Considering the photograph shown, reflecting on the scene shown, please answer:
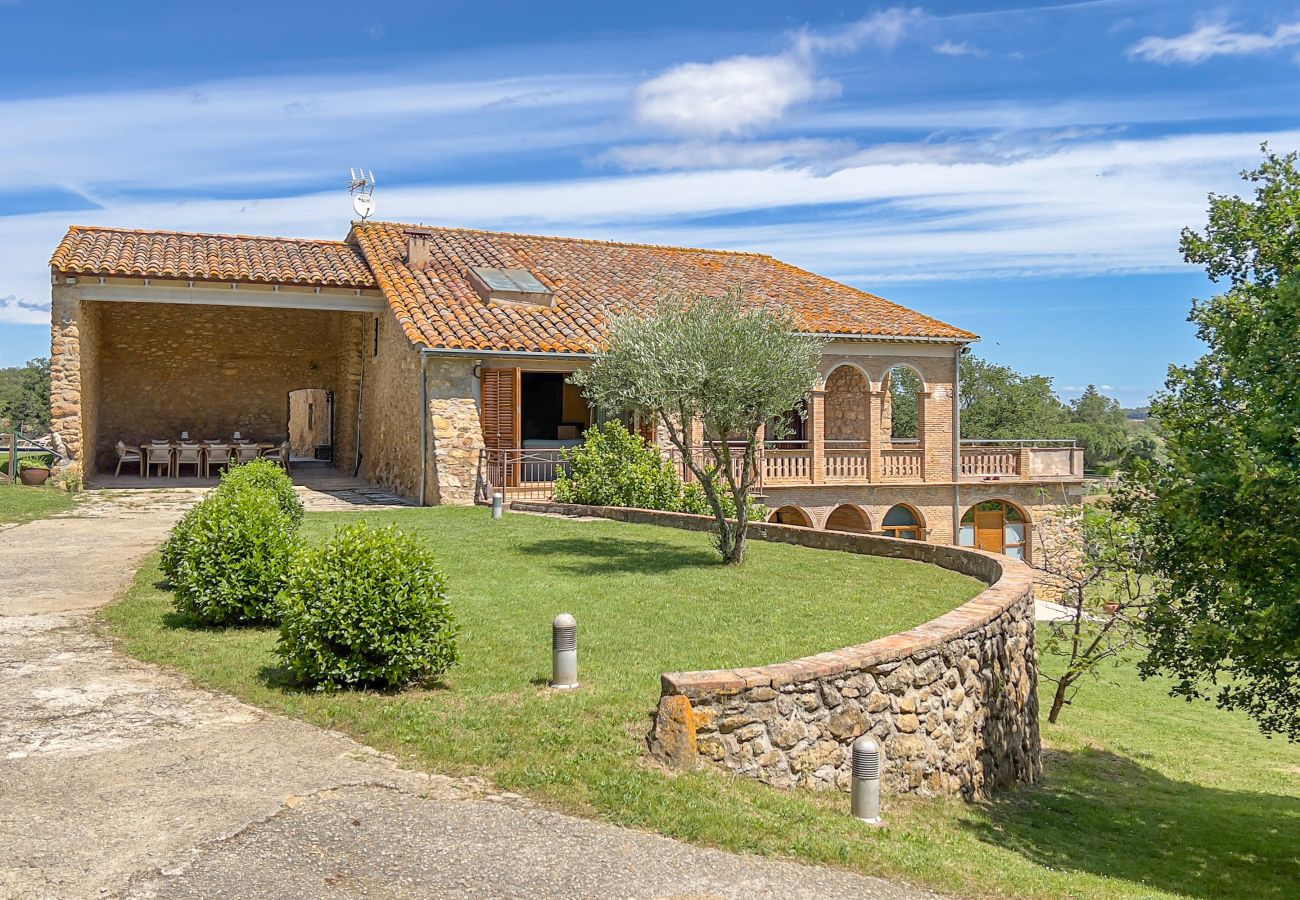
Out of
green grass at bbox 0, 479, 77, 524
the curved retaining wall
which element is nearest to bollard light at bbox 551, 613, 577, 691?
the curved retaining wall

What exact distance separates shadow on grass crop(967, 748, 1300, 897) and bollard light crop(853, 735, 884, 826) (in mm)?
1036

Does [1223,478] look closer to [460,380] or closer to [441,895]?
[441,895]

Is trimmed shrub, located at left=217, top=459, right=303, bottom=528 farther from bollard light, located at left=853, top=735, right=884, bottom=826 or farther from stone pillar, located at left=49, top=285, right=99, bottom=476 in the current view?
bollard light, located at left=853, top=735, right=884, bottom=826

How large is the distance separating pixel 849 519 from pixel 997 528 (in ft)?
11.8

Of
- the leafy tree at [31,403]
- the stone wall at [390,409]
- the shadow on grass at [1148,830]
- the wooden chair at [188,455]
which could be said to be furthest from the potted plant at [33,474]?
the leafy tree at [31,403]

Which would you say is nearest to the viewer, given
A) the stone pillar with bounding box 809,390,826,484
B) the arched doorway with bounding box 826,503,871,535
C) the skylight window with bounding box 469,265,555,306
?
the skylight window with bounding box 469,265,555,306

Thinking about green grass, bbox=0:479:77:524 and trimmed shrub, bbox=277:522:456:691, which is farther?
green grass, bbox=0:479:77:524

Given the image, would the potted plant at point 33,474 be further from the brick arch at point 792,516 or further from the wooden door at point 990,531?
the wooden door at point 990,531

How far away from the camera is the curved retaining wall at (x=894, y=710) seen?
5.84 metres

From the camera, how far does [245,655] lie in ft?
24.4

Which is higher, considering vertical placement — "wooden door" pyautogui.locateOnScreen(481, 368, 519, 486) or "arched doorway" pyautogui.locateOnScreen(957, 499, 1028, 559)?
"wooden door" pyautogui.locateOnScreen(481, 368, 519, 486)

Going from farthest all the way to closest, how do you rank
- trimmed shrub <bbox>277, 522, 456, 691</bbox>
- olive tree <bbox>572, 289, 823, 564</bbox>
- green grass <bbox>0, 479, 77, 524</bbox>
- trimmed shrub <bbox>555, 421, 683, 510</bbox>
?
trimmed shrub <bbox>555, 421, 683, 510</bbox> < green grass <bbox>0, 479, 77, 524</bbox> < olive tree <bbox>572, 289, 823, 564</bbox> < trimmed shrub <bbox>277, 522, 456, 691</bbox>

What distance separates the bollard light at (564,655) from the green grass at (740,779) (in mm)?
124

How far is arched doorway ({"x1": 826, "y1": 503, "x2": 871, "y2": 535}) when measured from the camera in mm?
22828
